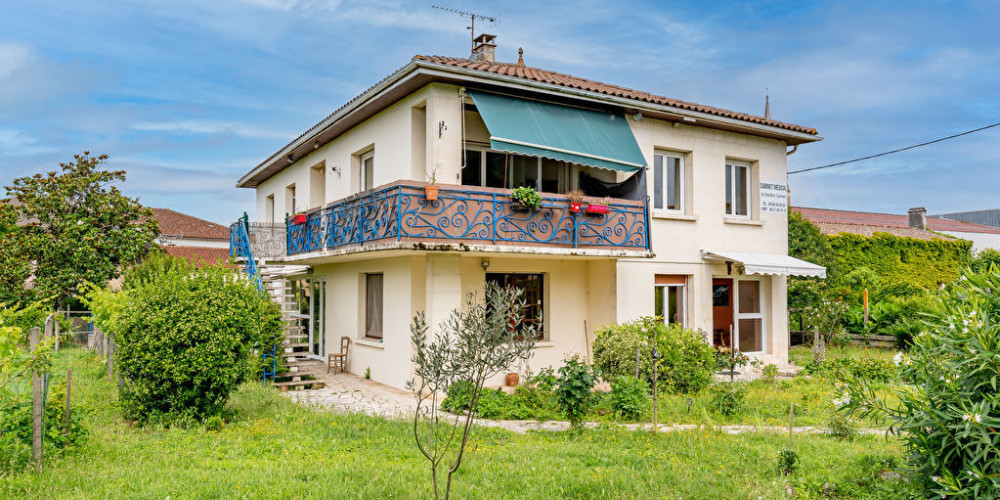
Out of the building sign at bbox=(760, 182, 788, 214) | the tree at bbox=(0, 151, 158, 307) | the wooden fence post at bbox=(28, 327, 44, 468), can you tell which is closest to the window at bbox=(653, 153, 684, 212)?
the building sign at bbox=(760, 182, 788, 214)

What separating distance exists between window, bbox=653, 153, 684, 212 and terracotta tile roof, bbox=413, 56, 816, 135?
1.34m

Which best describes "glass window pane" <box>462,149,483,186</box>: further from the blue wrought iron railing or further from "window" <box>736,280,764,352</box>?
"window" <box>736,280,764,352</box>

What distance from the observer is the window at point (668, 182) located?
52.8 ft

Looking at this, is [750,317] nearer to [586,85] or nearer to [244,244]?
[586,85]

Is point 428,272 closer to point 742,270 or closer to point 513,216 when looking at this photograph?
point 513,216

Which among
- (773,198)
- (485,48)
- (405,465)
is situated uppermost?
(485,48)

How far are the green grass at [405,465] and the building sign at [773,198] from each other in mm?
9788

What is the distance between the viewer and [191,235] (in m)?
46.2

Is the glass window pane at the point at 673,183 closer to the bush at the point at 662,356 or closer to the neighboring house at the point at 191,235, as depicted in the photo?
the bush at the point at 662,356

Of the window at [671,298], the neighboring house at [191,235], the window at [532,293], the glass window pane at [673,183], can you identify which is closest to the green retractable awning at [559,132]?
the glass window pane at [673,183]

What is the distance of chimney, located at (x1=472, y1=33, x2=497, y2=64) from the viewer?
16.7m

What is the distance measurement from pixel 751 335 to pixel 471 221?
952 cm

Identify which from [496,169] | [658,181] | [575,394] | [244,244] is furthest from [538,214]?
[244,244]

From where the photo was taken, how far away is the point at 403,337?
13734 millimetres
